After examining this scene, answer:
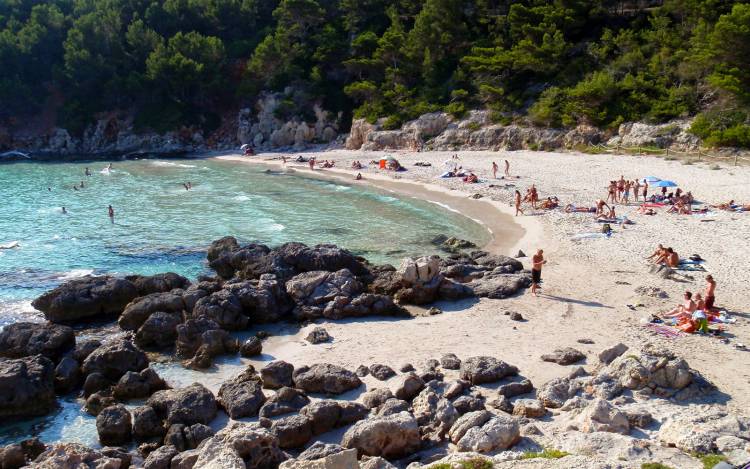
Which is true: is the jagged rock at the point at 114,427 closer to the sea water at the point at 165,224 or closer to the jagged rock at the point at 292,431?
the sea water at the point at 165,224

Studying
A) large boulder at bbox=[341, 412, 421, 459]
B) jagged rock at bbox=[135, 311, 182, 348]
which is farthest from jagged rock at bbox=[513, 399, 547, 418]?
jagged rock at bbox=[135, 311, 182, 348]

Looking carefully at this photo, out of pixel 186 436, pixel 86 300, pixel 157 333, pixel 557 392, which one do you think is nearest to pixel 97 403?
pixel 186 436

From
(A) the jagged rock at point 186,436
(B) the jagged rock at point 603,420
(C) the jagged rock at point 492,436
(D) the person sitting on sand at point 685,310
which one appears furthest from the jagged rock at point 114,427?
(D) the person sitting on sand at point 685,310

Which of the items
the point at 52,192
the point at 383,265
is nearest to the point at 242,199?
the point at 52,192

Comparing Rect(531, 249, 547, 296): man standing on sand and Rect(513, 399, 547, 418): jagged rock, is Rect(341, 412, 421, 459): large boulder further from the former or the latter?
Rect(531, 249, 547, 296): man standing on sand

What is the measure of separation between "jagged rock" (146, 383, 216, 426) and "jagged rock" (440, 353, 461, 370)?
5.44 metres

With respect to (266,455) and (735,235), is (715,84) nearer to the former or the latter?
(735,235)

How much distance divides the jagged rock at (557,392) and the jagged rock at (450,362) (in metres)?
2.42

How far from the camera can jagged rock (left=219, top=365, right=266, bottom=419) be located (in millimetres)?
13250

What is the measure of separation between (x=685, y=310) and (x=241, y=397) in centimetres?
1184

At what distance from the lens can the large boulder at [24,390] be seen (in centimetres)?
1384

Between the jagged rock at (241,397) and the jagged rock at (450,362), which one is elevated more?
the jagged rock at (450,362)

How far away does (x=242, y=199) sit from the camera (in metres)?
42.0

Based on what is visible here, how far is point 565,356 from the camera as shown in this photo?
1465 cm
